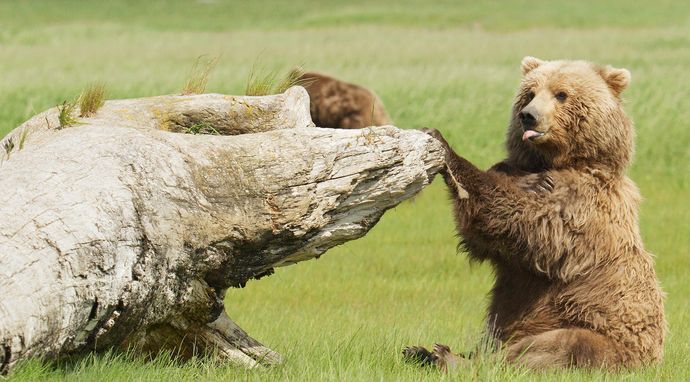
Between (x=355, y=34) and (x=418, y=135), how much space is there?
3433 centimetres

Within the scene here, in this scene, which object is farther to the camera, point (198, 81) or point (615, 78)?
point (615, 78)

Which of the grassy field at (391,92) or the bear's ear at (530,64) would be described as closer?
the grassy field at (391,92)

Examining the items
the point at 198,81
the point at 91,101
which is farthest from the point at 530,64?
the point at 91,101

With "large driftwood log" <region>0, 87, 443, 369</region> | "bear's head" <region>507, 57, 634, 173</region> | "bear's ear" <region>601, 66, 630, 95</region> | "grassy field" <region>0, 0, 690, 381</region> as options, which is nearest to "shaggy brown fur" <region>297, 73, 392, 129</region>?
"grassy field" <region>0, 0, 690, 381</region>

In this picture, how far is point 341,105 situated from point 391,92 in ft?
22.9

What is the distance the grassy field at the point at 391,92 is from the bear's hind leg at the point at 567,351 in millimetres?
172

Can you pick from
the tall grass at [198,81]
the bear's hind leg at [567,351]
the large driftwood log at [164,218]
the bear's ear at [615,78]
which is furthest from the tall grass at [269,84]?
the bear's hind leg at [567,351]

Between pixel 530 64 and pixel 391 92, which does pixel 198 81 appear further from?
pixel 391 92

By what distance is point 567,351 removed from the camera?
591 cm

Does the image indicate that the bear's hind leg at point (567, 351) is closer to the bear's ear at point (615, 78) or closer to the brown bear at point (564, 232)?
the brown bear at point (564, 232)

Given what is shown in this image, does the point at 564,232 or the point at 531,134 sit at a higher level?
the point at 531,134

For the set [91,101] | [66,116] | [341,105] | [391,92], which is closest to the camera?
[66,116]

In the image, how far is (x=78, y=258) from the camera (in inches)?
175

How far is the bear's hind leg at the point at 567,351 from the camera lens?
5.87 m
